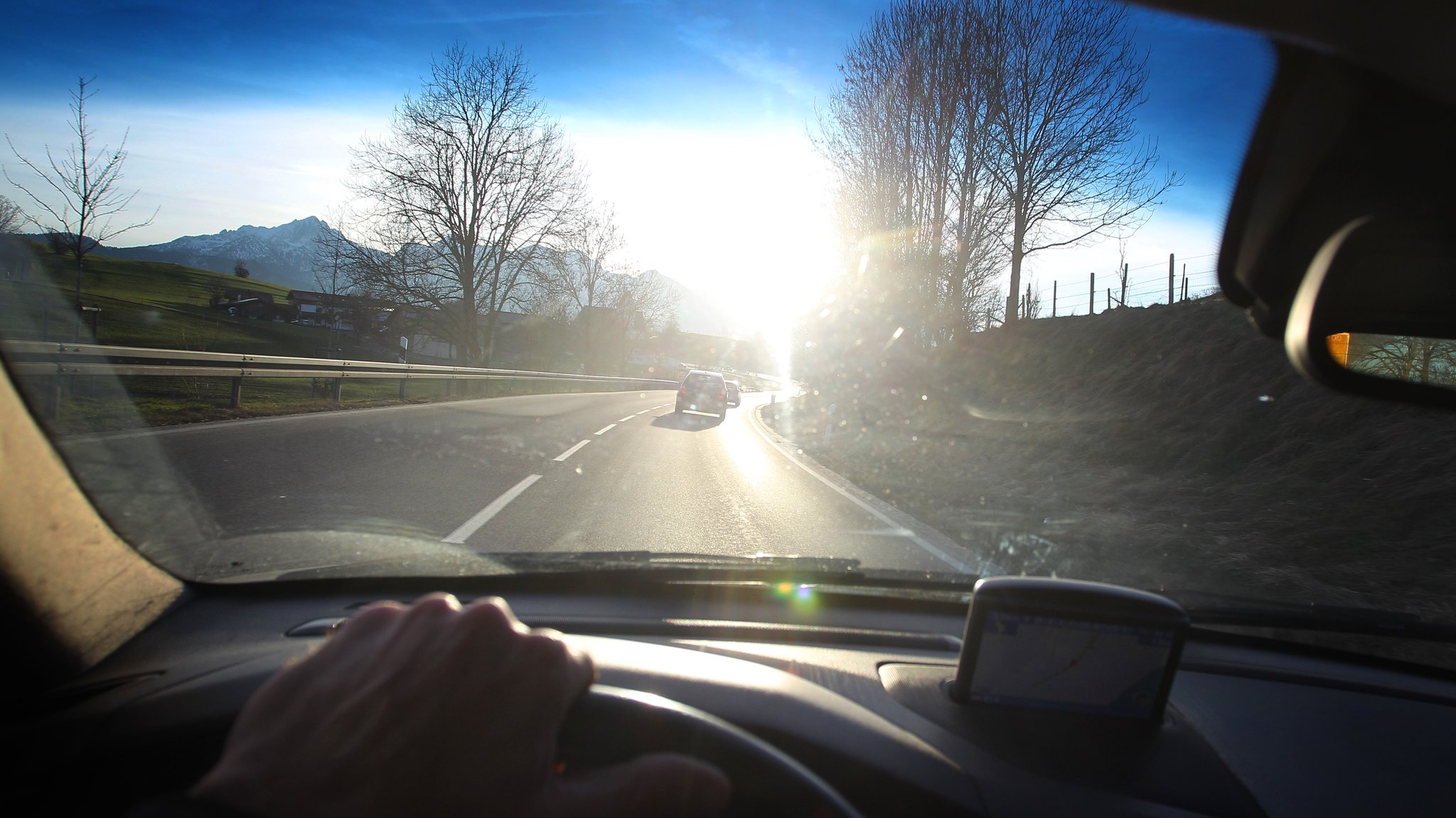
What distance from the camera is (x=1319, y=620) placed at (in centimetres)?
307

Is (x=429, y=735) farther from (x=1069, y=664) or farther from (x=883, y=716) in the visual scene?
(x=1069, y=664)

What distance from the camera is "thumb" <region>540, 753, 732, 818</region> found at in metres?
1.11

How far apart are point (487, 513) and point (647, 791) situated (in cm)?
596

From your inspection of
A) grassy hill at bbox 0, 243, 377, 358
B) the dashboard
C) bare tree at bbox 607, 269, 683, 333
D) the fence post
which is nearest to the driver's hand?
the dashboard

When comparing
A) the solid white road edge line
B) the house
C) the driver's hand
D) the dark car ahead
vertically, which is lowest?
the solid white road edge line

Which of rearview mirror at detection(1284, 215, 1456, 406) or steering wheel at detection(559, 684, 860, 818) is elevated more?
rearview mirror at detection(1284, 215, 1456, 406)

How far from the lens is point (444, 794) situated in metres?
1.02

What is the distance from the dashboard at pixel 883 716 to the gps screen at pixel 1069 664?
0.07 m

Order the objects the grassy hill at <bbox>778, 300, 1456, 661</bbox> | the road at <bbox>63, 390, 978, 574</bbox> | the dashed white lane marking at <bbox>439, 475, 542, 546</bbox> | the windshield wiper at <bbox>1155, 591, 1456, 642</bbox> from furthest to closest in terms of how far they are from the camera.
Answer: the grassy hill at <bbox>778, 300, 1456, 661</bbox> < the dashed white lane marking at <bbox>439, 475, 542, 546</bbox> < the road at <bbox>63, 390, 978, 574</bbox> < the windshield wiper at <bbox>1155, 591, 1456, 642</bbox>

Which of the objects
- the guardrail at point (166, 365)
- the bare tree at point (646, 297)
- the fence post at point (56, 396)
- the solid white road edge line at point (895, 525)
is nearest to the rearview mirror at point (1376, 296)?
the solid white road edge line at point (895, 525)

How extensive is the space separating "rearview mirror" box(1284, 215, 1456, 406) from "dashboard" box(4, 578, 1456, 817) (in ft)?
3.47

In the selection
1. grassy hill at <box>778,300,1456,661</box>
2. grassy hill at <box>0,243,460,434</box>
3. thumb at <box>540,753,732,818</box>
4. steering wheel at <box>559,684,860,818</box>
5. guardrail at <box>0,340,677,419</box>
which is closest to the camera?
thumb at <box>540,753,732,818</box>

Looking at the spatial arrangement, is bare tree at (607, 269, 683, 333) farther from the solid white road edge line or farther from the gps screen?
the gps screen

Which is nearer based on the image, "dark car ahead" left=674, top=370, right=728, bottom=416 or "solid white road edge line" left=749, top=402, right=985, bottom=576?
"solid white road edge line" left=749, top=402, right=985, bottom=576
